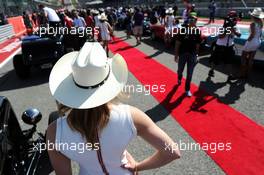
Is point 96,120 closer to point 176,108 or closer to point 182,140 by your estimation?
point 182,140

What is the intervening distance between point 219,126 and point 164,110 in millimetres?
1318

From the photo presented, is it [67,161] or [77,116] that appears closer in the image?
[77,116]

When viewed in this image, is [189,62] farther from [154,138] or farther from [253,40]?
[154,138]

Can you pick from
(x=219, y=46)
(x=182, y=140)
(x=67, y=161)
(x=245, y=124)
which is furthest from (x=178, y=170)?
(x=219, y=46)

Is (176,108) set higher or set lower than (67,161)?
lower

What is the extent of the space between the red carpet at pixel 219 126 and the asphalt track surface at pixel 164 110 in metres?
0.18

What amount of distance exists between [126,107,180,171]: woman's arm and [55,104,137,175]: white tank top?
1.6 inches

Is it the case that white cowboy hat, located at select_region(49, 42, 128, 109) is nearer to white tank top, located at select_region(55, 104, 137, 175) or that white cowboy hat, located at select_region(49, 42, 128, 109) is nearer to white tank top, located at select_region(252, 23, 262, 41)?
white tank top, located at select_region(55, 104, 137, 175)

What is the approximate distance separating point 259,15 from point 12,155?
6.56 m

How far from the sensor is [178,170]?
13.0 feet

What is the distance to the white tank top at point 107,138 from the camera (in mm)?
1529

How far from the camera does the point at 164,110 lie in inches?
238

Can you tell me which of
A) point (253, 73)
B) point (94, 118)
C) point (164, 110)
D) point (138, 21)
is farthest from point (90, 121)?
point (138, 21)

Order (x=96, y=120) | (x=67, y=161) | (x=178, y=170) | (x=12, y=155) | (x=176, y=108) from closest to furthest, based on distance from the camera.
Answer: (x=96, y=120) → (x=67, y=161) → (x=12, y=155) → (x=178, y=170) → (x=176, y=108)
